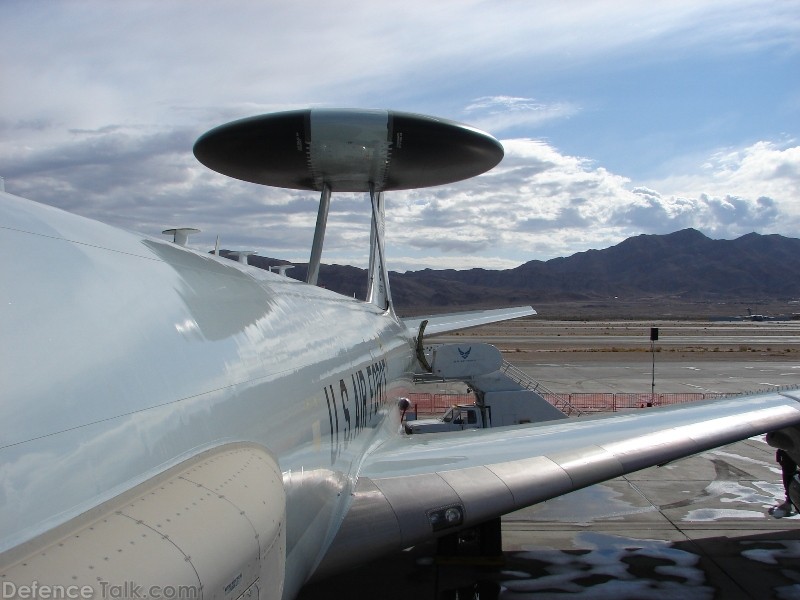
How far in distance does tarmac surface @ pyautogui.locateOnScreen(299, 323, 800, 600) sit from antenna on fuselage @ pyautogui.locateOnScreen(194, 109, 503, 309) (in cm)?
930

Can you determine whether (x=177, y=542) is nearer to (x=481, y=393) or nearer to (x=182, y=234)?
(x=182, y=234)

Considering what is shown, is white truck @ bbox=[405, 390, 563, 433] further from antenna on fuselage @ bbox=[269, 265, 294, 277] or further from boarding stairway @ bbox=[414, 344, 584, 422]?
antenna on fuselage @ bbox=[269, 265, 294, 277]

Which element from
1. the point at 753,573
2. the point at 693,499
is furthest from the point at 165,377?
the point at 693,499

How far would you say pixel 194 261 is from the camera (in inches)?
231

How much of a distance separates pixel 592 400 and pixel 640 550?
19.8 metres

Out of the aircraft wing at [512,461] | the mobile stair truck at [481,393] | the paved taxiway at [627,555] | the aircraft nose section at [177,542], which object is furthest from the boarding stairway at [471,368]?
the aircraft nose section at [177,542]

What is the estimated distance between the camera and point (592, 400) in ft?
101

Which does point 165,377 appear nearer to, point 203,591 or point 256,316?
point 203,591

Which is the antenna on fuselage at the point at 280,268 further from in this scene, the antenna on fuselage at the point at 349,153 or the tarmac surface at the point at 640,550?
the antenna on fuselage at the point at 349,153

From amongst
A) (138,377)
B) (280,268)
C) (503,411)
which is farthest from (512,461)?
(503,411)

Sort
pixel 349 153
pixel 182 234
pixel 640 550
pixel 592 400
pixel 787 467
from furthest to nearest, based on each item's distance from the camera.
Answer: pixel 592 400
pixel 349 153
pixel 640 550
pixel 787 467
pixel 182 234

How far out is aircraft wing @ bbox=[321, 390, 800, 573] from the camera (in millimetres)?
7102

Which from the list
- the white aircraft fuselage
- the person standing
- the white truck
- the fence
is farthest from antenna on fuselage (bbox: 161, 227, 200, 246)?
the fence

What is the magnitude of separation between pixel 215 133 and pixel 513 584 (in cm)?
1538
